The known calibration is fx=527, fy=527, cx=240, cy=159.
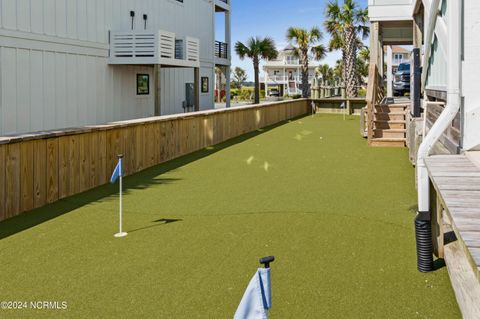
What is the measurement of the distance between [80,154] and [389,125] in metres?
10.8

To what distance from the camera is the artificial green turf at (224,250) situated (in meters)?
4.33

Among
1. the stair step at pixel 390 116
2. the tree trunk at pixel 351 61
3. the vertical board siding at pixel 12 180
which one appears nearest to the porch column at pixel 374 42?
the stair step at pixel 390 116

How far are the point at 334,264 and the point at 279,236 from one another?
45.1 inches

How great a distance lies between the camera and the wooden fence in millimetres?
7234

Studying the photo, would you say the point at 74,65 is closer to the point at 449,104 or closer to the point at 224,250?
the point at 224,250

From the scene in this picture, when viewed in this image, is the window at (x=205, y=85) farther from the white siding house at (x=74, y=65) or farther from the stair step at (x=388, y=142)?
the stair step at (x=388, y=142)

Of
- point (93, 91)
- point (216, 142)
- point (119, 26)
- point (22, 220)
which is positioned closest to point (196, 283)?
point (22, 220)

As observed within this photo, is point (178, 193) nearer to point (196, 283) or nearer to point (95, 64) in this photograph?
point (196, 283)

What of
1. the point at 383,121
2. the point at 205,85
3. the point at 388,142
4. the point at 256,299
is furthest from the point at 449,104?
the point at 205,85

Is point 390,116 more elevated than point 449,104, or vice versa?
point 390,116

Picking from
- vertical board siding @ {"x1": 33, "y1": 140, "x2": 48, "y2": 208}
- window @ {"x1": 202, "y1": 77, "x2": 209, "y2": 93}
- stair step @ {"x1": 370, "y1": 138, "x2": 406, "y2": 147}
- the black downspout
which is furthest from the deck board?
window @ {"x1": 202, "y1": 77, "x2": 209, "y2": 93}

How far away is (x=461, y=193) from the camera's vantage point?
145 inches

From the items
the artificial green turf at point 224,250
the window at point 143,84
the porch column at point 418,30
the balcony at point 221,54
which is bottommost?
the artificial green turf at point 224,250

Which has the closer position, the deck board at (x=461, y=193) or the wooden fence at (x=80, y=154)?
the deck board at (x=461, y=193)
